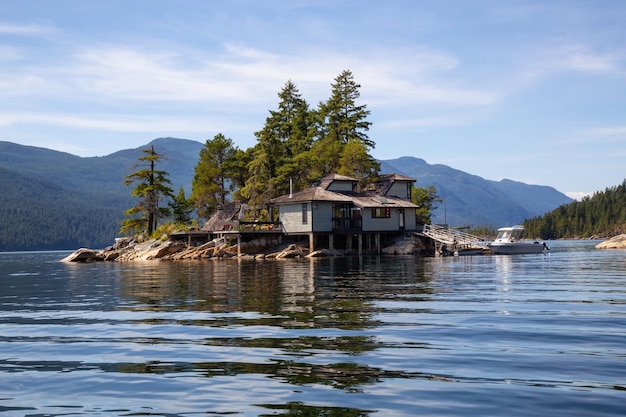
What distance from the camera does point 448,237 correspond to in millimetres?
63719

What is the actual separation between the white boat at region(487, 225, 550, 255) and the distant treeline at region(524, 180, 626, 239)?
4645 inches

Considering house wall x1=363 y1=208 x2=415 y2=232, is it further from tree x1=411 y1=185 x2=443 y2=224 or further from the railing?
tree x1=411 y1=185 x2=443 y2=224

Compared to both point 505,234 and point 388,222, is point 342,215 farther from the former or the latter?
point 505,234

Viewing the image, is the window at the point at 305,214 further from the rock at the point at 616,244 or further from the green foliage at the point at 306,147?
the rock at the point at 616,244

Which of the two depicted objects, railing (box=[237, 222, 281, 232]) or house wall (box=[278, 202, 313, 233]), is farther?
railing (box=[237, 222, 281, 232])

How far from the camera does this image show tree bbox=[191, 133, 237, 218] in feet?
247

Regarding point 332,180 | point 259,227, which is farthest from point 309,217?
point 259,227

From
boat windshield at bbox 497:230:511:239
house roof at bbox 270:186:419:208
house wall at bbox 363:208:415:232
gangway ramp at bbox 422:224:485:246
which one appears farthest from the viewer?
boat windshield at bbox 497:230:511:239

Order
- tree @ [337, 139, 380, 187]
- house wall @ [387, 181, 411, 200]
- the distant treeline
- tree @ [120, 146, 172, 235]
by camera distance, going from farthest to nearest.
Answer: the distant treeline, tree @ [337, 139, 380, 187], house wall @ [387, 181, 411, 200], tree @ [120, 146, 172, 235]

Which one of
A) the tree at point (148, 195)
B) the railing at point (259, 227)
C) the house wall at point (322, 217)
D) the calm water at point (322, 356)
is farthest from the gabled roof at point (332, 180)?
the calm water at point (322, 356)

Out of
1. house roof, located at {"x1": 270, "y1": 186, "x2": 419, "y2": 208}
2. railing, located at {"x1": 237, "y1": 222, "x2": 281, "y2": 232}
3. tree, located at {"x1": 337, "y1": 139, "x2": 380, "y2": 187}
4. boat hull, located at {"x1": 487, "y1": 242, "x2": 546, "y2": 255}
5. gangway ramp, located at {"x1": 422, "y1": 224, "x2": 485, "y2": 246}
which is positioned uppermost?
tree, located at {"x1": 337, "y1": 139, "x2": 380, "y2": 187}

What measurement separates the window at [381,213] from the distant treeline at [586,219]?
125m

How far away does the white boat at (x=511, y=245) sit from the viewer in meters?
64.0

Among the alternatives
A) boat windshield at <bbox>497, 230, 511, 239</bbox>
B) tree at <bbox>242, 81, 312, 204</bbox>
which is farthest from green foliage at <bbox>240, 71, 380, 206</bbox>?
boat windshield at <bbox>497, 230, 511, 239</bbox>
